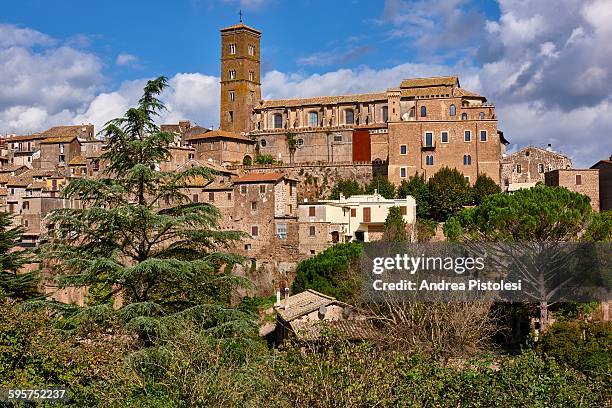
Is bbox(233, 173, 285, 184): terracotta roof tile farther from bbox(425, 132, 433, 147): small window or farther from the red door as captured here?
the red door

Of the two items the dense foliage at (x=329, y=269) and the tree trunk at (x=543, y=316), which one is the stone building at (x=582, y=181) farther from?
A: the tree trunk at (x=543, y=316)

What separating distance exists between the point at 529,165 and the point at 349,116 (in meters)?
17.2

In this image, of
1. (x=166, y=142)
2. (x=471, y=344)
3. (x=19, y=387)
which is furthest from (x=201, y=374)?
(x=471, y=344)

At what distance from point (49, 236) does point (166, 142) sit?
3.48 metres

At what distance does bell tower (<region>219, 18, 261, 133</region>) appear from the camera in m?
75.9

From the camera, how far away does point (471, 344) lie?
85.8 feet

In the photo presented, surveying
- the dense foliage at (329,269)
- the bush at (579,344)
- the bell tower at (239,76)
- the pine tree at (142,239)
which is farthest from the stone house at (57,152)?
the pine tree at (142,239)

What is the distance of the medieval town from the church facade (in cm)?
10

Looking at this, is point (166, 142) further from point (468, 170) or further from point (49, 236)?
point (468, 170)

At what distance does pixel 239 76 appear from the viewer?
78.1 meters

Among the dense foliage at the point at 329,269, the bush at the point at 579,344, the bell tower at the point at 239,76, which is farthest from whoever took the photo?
the bell tower at the point at 239,76

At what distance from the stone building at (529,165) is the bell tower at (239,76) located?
25.1m

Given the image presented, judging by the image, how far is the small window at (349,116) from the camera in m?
70.6

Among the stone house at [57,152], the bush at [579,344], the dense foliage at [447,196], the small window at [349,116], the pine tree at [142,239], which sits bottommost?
the bush at [579,344]
